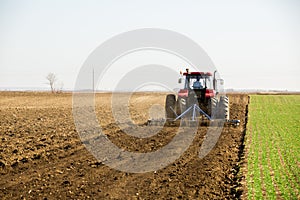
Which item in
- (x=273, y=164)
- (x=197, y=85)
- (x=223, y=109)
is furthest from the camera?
(x=197, y=85)

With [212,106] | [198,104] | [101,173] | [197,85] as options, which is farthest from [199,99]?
[101,173]

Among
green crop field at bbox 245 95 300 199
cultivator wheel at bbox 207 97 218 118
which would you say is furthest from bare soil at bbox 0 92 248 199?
cultivator wheel at bbox 207 97 218 118

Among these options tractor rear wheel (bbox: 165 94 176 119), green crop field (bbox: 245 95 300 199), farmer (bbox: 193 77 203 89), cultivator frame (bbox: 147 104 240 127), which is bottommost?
green crop field (bbox: 245 95 300 199)

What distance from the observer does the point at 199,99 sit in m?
14.9

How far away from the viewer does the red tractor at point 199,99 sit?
14.2 metres

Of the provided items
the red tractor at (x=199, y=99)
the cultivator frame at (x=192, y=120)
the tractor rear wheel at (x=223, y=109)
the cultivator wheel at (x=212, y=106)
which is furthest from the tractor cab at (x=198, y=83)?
the cultivator frame at (x=192, y=120)

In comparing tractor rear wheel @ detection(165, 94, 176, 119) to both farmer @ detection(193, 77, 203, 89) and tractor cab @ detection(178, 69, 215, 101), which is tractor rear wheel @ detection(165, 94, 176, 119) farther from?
farmer @ detection(193, 77, 203, 89)

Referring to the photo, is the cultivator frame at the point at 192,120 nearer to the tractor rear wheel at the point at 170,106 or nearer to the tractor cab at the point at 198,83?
the tractor rear wheel at the point at 170,106

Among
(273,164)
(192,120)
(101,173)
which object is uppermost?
(192,120)

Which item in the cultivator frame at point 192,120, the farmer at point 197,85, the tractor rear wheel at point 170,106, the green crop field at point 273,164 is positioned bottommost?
the green crop field at point 273,164

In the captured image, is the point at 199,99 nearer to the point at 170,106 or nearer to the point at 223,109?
the point at 223,109

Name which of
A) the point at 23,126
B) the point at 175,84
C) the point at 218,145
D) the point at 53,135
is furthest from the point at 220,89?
the point at 23,126

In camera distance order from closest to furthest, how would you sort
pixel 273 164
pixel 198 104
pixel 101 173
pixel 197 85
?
1. pixel 101 173
2. pixel 273 164
3. pixel 198 104
4. pixel 197 85

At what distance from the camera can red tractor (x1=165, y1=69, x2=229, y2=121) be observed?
46.6ft
